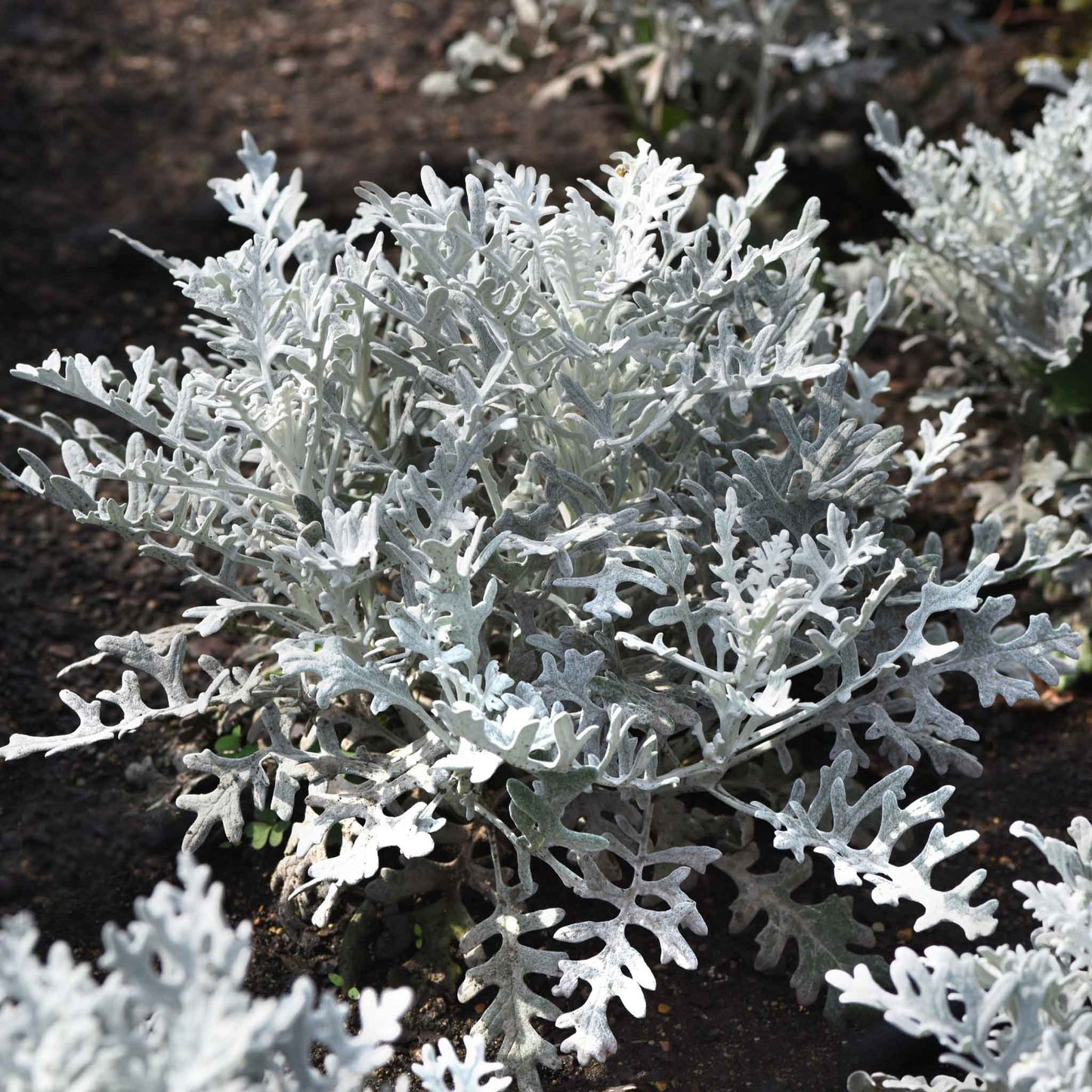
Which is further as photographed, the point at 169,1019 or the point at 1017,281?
the point at 1017,281

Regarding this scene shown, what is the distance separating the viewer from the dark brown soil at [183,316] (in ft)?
7.44

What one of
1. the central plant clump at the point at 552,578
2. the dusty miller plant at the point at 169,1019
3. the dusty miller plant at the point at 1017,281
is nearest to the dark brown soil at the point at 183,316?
the central plant clump at the point at 552,578

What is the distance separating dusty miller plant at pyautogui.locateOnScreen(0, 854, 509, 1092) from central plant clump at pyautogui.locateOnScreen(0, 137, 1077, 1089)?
0.44 meters

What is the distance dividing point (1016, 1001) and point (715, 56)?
2.94 meters

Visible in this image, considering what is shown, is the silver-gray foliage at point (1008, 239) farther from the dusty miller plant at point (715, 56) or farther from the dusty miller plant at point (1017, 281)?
the dusty miller plant at point (715, 56)

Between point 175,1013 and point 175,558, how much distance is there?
99 centimetres

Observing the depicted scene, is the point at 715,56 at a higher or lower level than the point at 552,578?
higher

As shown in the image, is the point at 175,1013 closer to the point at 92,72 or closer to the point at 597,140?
the point at 597,140

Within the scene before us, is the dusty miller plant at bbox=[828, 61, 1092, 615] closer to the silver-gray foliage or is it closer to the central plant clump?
the silver-gray foliage

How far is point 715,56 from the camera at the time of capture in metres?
3.91

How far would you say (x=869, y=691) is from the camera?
2.40 m

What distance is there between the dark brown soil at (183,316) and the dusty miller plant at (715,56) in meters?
0.21

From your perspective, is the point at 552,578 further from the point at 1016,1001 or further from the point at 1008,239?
the point at 1008,239

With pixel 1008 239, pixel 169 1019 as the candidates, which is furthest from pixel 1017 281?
pixel 169 1019
